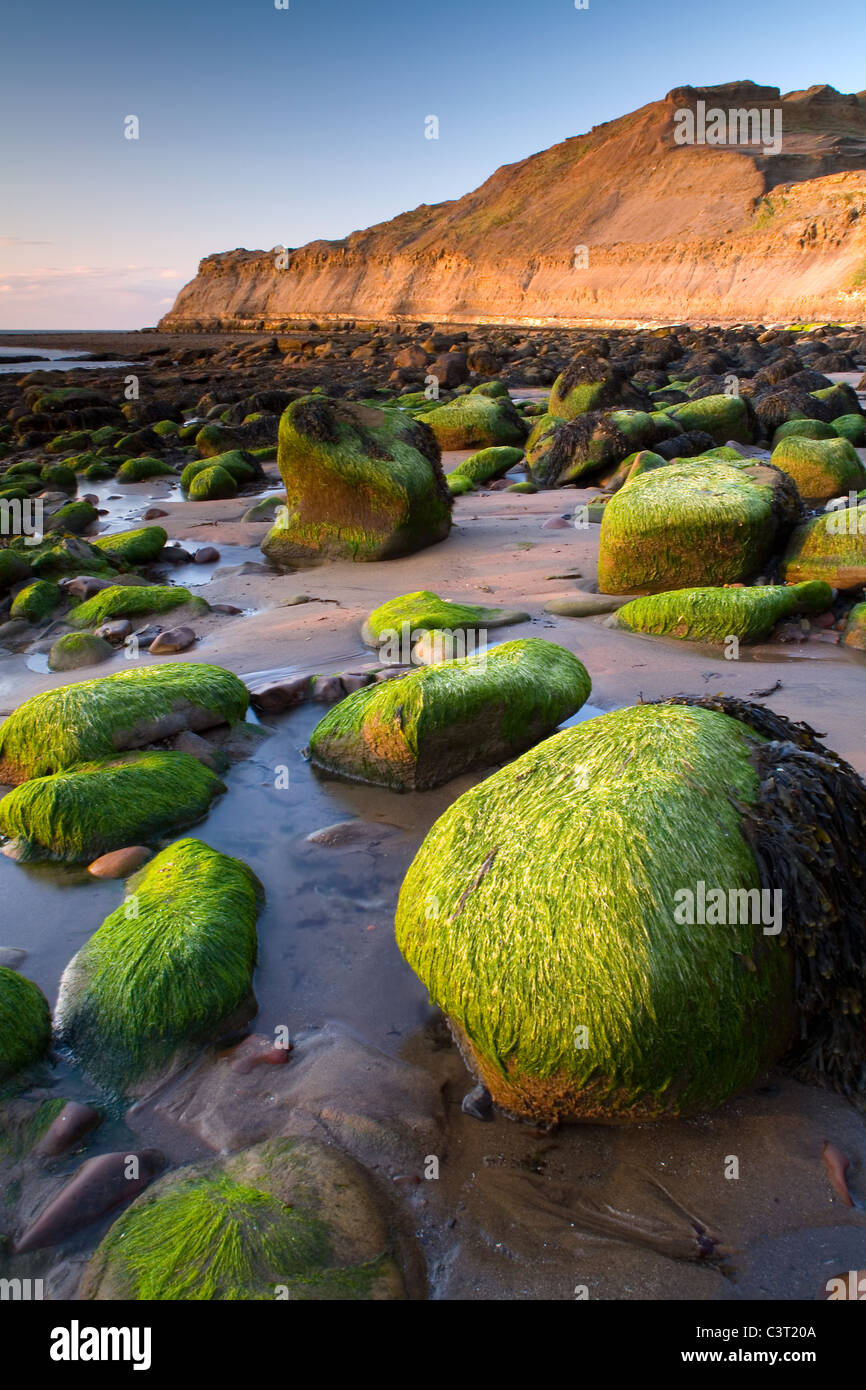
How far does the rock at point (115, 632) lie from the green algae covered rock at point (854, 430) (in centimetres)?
873

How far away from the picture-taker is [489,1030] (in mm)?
2383

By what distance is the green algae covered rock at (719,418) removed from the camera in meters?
10.8

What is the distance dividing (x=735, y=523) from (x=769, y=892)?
4.21 metres

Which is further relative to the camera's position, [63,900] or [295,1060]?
[63,900]

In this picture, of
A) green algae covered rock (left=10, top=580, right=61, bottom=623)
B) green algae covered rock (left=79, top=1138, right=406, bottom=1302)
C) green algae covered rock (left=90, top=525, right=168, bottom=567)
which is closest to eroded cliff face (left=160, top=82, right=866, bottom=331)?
green algae covered rock (left=90, top=525, right=168, bottom=567)

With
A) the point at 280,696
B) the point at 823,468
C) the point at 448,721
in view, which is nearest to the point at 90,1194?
the point at 448,721

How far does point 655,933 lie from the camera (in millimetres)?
2307

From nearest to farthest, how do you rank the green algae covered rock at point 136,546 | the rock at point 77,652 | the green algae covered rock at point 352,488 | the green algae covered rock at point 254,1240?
the green algae covered rock at point 254,1240 < the rock at point 77,652 < the green algae covered rock at point 352,488 < the green algae covered rock at point 136,546

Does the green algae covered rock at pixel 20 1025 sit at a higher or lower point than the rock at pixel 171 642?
lower

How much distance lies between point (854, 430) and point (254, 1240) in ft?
37.9

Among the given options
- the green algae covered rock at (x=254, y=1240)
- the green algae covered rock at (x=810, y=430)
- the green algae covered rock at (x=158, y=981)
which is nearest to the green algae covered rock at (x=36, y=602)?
the green algae covered rock at (x=158, y=981)

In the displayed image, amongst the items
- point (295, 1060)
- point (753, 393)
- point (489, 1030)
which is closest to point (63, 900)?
point (295, 1060)

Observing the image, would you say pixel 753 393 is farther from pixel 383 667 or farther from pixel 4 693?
pixel 4 693

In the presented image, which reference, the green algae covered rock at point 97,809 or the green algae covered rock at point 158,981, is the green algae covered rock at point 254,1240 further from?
the green algae covered rock at point 97,809
